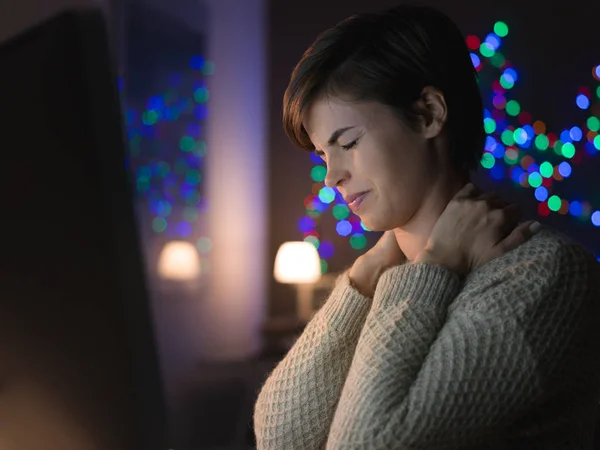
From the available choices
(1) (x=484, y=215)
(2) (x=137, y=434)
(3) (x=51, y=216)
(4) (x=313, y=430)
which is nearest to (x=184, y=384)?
(2) (x=137, y=434)

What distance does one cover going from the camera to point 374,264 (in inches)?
45.3

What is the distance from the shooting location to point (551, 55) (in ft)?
11.3

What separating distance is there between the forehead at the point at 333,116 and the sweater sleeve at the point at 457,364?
25cm

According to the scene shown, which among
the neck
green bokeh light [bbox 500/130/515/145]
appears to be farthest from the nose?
green bokeh light [bbox 500/130/515/145]

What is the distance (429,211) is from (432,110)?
146 millimetres

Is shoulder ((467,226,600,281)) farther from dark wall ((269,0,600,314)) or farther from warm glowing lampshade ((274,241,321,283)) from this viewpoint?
dark wall ((269,0,600,314))

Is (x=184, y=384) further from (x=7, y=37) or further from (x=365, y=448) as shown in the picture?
(x=365, y=448)

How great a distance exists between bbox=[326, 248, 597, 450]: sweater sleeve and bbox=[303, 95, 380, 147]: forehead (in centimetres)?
25

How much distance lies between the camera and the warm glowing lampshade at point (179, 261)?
10.5 feet

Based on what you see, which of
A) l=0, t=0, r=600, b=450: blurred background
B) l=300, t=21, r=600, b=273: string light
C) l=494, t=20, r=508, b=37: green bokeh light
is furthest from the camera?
l=494, t=20, r=508, b=37: green bokeh light

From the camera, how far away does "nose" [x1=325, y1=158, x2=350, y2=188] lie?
1021 mm

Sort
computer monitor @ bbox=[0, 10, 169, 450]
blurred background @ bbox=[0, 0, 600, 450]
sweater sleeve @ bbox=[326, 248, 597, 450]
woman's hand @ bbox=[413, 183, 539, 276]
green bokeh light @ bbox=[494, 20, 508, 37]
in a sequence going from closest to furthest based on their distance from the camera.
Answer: sweater sleeve @ bbox=[326, 248, 597, 450] < woman's hand @ bbox=[413, 183, 539, 276] < computer monitor @ bbox=[0, 10, 169, 450] < blurred background @ bbox=[0, 0, 600, 450] < green bokeh light @ bbox=[494, 20, 508, 37]

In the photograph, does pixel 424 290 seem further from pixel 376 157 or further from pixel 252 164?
pixel 252 164

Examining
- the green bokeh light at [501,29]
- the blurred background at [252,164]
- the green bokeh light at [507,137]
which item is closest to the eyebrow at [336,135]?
the blurred background at [252,164]
